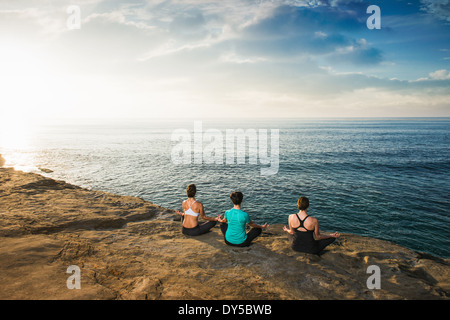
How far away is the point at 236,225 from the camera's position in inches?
314

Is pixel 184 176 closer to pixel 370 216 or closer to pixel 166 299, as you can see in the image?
pixel 370 216

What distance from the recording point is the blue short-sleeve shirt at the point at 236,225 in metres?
7.86

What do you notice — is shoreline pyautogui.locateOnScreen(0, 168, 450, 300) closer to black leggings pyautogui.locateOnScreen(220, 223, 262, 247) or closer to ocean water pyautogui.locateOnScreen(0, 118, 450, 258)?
black leggings pyautogui.locateOnScreen(220, 223, 262, 247)

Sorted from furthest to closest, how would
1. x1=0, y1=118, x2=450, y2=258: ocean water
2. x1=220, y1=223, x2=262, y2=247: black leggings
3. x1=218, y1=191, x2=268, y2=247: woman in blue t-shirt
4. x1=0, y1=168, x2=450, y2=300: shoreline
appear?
x1=0, y1=118, x2=450, y2=258: ocean water
x1=220, y1=223, x2=262, y2=247: black leggings
x1=218, y1=191, x2=268, y2=247: woman in blue t-shirt
x1=0, y1=168, x2=450, y2=300: shoreline

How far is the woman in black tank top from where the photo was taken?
7.53 m

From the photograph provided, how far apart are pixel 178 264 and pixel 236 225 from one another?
238 centimetres

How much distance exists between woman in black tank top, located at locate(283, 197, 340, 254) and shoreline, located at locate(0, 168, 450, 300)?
1.03ft

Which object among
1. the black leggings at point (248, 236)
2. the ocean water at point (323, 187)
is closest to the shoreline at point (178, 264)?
the black leggings at point (248, 236)

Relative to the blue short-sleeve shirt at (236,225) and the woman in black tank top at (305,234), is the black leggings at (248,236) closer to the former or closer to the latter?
the blue short-sleeve shirt at (236,225)

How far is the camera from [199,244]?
8.51 metres

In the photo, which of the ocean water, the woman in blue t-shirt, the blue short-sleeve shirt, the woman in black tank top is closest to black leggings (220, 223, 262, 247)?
the woman in blue t-shirt

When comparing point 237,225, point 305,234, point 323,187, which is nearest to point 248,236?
point 237,225

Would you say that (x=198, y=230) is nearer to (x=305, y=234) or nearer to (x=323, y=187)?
(x=305, y=234)
